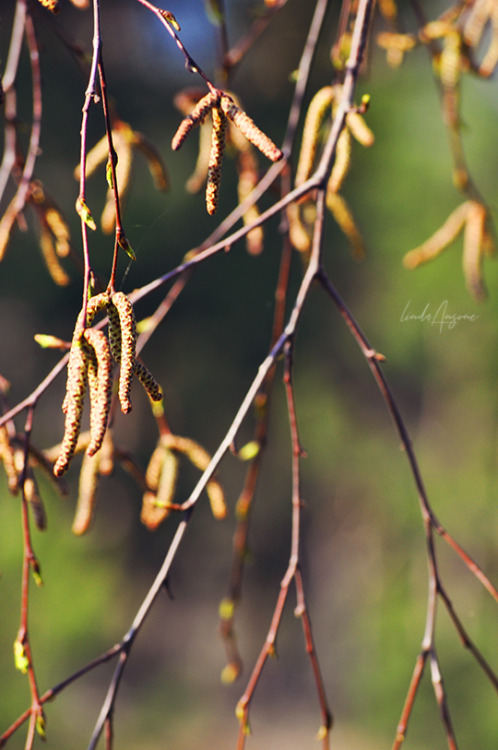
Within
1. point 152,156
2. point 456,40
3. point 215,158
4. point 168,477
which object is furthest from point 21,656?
point 456,40

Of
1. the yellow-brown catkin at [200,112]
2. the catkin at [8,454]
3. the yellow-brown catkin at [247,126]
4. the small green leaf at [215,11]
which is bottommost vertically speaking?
the catkin at [8,454]

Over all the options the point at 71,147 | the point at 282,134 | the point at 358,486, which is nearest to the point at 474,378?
the point at 358,486

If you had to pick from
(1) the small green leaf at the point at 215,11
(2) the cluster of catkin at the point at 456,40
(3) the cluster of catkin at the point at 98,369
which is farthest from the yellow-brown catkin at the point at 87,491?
(2) the cluster of catkin at the point at 456,40

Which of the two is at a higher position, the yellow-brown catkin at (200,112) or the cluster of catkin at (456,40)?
the cluster of catkin at (456,40)

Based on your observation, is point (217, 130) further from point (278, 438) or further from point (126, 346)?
point (278, 438)

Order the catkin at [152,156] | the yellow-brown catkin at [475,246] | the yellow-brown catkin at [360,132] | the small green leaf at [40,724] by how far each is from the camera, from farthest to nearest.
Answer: the yellow-brown catkin at [475,246], the catkin at [152,156], the yellow-brown catkin at [360,132], the small green leaf at [40,724]

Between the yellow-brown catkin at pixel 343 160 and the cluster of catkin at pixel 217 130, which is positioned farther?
the yellow-brown catkin at pixel 343 160

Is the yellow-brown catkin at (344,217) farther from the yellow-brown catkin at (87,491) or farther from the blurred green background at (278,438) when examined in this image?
the blurred green background at (278,438)
